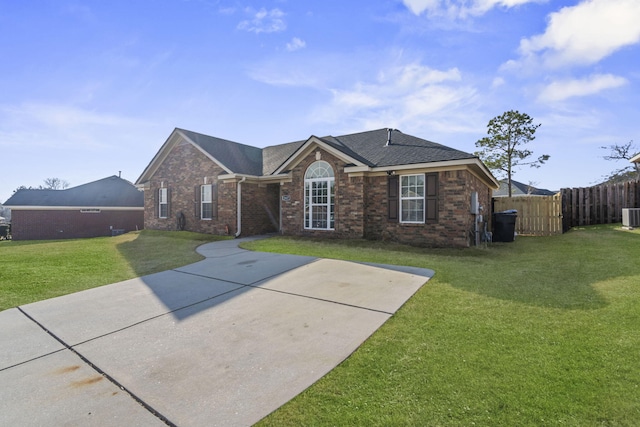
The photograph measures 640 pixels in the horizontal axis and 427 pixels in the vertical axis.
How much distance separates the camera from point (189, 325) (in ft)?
13.6

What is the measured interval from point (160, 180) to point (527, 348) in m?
19.1

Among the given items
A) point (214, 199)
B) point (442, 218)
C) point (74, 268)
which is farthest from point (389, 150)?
point (74, 268)

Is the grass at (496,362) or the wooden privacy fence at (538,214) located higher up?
the wooden privacy fence at (538,214)

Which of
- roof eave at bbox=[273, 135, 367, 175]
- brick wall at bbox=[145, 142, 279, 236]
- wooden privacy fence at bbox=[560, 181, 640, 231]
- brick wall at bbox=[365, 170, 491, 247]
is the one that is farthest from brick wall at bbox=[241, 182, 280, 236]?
wooden privacy fence at bbox=[560, 181, 640, 231]

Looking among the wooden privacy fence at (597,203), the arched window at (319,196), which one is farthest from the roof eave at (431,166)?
the wooden privacy fence at (597,203)

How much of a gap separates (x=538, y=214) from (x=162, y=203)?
20.4 m

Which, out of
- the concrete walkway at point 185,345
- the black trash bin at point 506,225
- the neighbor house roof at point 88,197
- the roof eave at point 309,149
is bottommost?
the concrete walkway at point 185,345

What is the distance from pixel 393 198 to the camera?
36.7 ft

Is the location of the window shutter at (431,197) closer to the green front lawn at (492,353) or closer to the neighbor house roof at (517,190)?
the green front lawn at (492,353)

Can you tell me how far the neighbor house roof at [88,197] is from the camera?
2372cm

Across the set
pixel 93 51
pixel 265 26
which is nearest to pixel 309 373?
pixel 265 26

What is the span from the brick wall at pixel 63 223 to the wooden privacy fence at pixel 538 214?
29.4m

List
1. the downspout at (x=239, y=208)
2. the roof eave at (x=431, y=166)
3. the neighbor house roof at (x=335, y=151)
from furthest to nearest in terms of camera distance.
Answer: the downspout at (x=239, y=208) → the neighbor house roof at (x=335, y=151) → the roof eave at (x=431, y=166)

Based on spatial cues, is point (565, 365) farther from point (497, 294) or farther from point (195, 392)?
point (195, 392)
